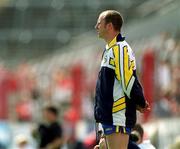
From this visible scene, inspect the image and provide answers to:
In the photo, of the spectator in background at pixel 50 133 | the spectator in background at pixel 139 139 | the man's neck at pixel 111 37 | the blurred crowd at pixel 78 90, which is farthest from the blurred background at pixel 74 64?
the man's neck at pixel 111 37

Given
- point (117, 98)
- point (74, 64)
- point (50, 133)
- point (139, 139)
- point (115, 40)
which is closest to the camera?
point (117, 98)

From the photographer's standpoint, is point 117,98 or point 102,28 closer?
point 117,98

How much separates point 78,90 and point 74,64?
5.79ft

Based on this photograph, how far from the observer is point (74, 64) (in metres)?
27.2

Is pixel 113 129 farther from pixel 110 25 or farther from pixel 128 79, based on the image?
pixel 110 25

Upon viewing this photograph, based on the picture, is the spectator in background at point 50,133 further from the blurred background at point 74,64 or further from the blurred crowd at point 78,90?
the blurred background at point 74,64

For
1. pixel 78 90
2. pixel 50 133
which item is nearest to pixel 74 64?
pixel 78 90

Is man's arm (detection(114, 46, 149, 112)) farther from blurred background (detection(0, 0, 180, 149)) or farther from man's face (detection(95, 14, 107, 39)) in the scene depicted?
blurred background (detection(0, 0, 180, 149))

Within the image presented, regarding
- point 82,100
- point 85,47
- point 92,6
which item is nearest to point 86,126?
point 82,100

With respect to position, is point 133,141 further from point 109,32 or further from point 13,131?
point 13,131

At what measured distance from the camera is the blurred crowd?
17531mm

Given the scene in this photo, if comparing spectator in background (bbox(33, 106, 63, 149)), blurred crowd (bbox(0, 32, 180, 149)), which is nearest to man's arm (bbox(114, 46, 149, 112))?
blurred crowd (bbox(0, 32, 180, 149))

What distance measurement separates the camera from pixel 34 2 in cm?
4488

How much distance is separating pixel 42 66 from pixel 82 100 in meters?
9.19
